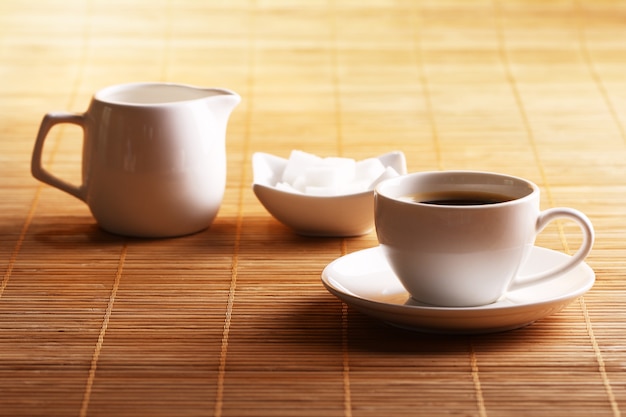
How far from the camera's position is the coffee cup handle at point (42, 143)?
46.8 inches

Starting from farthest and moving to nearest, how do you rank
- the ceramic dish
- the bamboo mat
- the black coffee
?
the ceramic dish → the black coffee → the bamboo mat

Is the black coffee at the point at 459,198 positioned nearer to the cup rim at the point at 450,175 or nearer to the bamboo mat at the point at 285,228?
the cup rim at the point at 450,175

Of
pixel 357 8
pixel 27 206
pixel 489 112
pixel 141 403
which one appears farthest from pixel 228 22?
pixel 141 403

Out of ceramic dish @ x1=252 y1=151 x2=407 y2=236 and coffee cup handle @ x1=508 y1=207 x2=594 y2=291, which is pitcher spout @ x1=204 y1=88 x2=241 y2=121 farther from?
coffee cup handle @ x1=508 y1=207 x2=594 y2=291

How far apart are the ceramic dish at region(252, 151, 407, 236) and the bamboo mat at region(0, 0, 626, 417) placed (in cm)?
2

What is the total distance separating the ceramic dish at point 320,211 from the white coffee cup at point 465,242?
0.22m

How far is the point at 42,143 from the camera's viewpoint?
121 centimetres

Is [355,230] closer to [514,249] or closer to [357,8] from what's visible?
[514,249]

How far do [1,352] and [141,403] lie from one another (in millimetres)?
162

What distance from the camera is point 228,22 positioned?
2.18 meters

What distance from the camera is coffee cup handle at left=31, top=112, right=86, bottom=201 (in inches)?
46.8

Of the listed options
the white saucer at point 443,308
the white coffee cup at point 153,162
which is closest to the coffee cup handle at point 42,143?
the white coffee cup at point 153,162

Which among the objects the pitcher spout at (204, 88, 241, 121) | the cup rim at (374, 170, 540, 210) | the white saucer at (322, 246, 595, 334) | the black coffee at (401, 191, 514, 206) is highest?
the cup rim at (374, 170, 540, 210)

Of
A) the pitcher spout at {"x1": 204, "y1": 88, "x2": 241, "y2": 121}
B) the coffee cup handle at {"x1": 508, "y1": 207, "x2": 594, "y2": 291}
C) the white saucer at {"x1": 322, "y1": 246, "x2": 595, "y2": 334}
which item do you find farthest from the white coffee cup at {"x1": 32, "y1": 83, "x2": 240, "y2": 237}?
the coffee cup handle at {"x1": 508, "y1": 207, "x2": 594, "y2": 291}
